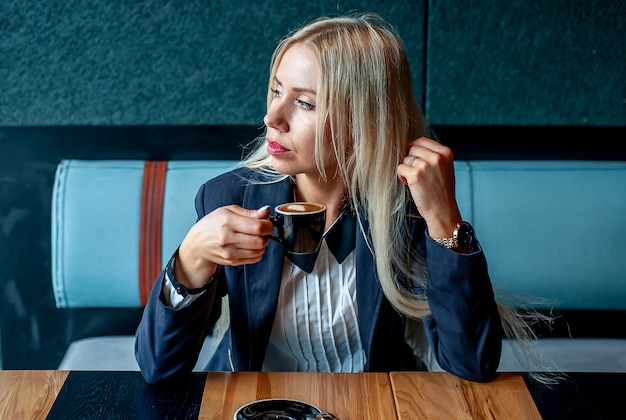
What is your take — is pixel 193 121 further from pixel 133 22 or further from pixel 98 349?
pixel 98 349

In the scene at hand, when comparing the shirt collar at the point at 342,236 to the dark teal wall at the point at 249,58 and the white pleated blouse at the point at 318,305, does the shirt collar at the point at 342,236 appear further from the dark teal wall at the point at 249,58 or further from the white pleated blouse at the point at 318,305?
the dark teal wall at the point at 249,58

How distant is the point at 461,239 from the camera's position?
3.98 feet

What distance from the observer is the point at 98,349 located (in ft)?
5.71

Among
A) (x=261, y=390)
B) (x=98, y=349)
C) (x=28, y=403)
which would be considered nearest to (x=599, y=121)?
(x=261, y=390)

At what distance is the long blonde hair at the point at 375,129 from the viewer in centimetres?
123

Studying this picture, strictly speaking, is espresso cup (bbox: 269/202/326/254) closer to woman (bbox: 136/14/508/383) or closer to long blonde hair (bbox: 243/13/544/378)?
woman (bbox: 136/14/508/383)

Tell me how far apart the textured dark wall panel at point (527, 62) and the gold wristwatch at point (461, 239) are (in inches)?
24.8

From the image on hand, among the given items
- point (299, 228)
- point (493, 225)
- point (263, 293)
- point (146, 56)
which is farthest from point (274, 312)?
point (146, 56)

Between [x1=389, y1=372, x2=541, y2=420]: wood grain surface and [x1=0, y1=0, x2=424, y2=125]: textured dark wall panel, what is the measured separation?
877 millimetres

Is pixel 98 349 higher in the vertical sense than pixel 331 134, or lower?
lower

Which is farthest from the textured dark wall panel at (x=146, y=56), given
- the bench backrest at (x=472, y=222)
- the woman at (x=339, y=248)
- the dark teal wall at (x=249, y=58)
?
the woman at (x=339, y=248)

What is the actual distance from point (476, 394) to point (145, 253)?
34.0 inches

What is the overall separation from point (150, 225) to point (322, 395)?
76 centimetres

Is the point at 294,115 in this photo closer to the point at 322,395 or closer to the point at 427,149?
the point at 427,149
